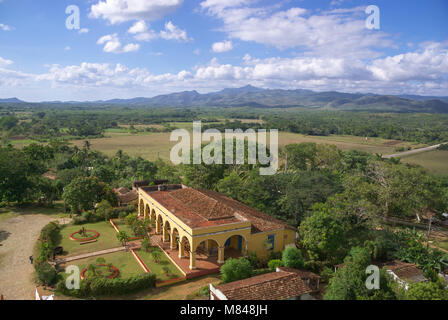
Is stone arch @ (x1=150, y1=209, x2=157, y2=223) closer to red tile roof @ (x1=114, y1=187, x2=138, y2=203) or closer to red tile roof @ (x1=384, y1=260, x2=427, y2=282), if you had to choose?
red tile roof @ (x1=114, y1=187, x2=138, y2=203)

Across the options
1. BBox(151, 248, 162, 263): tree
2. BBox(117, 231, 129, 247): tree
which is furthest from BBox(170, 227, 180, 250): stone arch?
BBox(117, 231, 129, 247): tree

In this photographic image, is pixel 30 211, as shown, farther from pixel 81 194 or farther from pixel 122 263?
pixel 122 263

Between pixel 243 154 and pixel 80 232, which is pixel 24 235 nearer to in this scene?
pixel 80 232

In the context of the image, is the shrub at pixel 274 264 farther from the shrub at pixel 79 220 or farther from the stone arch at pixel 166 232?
the shrub at pixel 79 220

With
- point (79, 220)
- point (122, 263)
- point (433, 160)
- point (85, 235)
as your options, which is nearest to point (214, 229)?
point (122, 263)

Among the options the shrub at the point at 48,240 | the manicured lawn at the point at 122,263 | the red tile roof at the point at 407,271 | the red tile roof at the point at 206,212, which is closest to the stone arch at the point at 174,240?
the red tile roof at the point at 206,212
